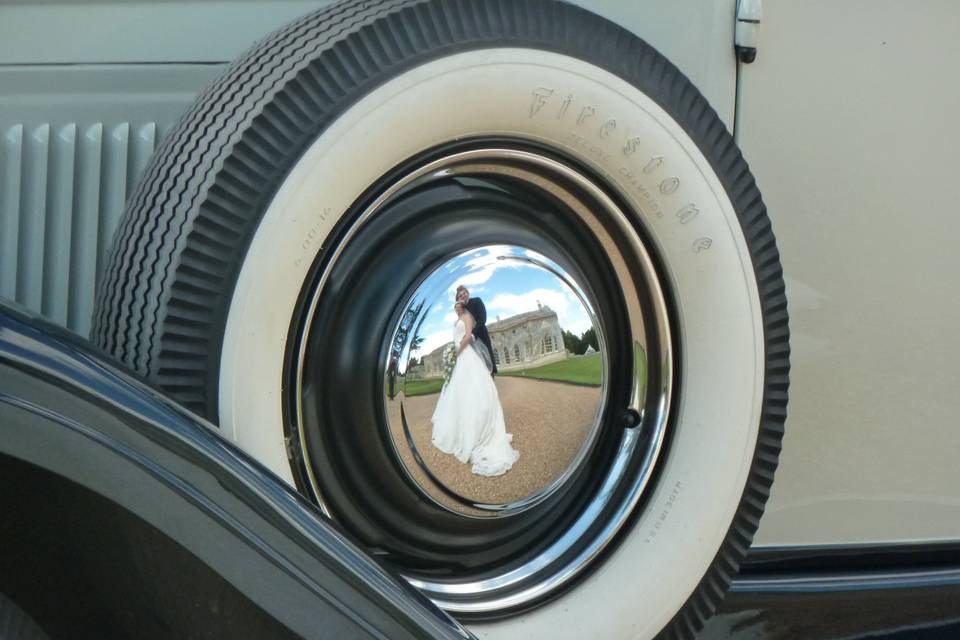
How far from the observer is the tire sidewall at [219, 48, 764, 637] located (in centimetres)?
112

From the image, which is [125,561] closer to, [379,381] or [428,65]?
[379,381]

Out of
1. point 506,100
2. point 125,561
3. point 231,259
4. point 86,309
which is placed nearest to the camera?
point 125,561

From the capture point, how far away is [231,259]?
1082 millimetres

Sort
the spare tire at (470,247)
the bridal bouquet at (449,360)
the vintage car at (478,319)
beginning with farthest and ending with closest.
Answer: the bridal bouquet at (449,360)
the spare tire at (470,247)
the vintage car at (478,319)

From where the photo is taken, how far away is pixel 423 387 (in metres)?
1.27

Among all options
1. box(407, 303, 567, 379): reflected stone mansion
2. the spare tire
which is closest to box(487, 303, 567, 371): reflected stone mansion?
box(407, 303, 567, 379): reflected stone mansion

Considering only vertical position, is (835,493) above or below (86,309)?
below

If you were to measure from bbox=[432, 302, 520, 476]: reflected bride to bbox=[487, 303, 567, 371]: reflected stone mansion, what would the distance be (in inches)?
0.9

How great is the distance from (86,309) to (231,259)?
0.53m

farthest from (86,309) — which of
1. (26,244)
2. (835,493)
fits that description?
(835,493)

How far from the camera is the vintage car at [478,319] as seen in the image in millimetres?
832

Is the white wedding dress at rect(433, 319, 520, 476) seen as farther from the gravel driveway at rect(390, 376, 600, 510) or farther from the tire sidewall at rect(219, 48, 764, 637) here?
the tire sidewall at rect(219, 48, 764, 637)

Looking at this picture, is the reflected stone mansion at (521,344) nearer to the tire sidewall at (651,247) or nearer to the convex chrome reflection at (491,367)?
the convex chrome reflection at (491,367)

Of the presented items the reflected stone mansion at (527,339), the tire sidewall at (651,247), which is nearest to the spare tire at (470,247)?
the tire sidewall at (651,247)
